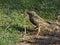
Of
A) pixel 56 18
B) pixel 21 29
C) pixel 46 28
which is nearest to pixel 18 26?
pixel 21 29

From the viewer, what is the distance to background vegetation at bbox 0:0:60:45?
7806 mm

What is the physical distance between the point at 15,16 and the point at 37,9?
1262 millimetres

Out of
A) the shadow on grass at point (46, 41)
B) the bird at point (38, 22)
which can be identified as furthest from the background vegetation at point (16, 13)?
the shadow on grass at point (46, 41)

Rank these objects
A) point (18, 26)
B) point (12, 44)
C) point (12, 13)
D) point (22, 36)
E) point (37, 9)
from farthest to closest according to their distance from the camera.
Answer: point (37, 9) → point (12, 13) → point (18, 26) → point (22, 36) → point (12, 44)

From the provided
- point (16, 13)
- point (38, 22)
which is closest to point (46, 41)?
point (38, 22)

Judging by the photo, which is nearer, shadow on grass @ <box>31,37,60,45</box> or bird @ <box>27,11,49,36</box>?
shadow on grass @ <box>31,37,60,45</box>

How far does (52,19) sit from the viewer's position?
368 inches

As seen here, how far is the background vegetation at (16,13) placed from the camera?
7.81m

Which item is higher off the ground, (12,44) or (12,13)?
(12,13)

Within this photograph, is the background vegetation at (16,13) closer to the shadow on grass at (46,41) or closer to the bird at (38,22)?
the bird at (38,22)

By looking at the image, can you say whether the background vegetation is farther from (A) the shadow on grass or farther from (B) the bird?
(A) the shadow on grass

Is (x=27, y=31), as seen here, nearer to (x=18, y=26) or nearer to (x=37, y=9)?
(x=18, y=26)

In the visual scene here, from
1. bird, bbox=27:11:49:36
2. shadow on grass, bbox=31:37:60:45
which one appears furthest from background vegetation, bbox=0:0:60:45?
shadow on grass, bbox=31:37:60:45

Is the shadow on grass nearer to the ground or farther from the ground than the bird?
nearer to the ground
